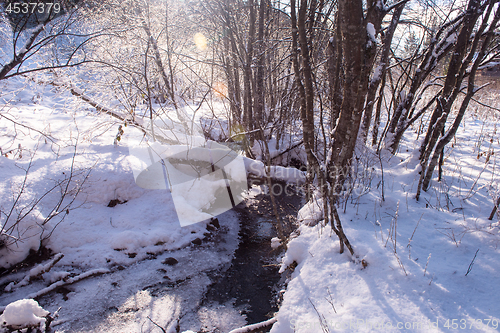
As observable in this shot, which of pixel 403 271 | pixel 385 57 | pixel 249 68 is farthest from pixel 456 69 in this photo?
pixel 249 68

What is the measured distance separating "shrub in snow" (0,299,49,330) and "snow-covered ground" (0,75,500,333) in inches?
1.1

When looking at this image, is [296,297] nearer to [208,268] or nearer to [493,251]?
[208,268]

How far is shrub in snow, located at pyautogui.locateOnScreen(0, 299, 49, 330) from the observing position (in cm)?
227

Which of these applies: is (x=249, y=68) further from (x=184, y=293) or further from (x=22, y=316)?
(x=22, y=316)

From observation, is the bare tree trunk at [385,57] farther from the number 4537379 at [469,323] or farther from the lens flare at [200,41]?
the lens flare at [200,41]

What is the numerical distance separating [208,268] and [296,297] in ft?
5.08

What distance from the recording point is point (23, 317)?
7.63ft

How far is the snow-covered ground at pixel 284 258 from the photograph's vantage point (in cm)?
195

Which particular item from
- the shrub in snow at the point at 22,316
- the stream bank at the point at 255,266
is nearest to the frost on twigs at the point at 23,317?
the shrub in snow at the point at 22,316

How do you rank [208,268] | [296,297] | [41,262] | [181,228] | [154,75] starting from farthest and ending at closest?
[154,75], [181,228], [208,268], [41,262], [296,297]

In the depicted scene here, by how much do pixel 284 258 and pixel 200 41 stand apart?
8.36 m

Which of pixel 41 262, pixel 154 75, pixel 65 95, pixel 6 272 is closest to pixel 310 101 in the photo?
pixel 41 262

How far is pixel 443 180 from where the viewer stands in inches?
155

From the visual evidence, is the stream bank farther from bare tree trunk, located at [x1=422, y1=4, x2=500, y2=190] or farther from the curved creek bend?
bare tree trunk, located at [x1=422, y1=4, x2=500, y2=190]
